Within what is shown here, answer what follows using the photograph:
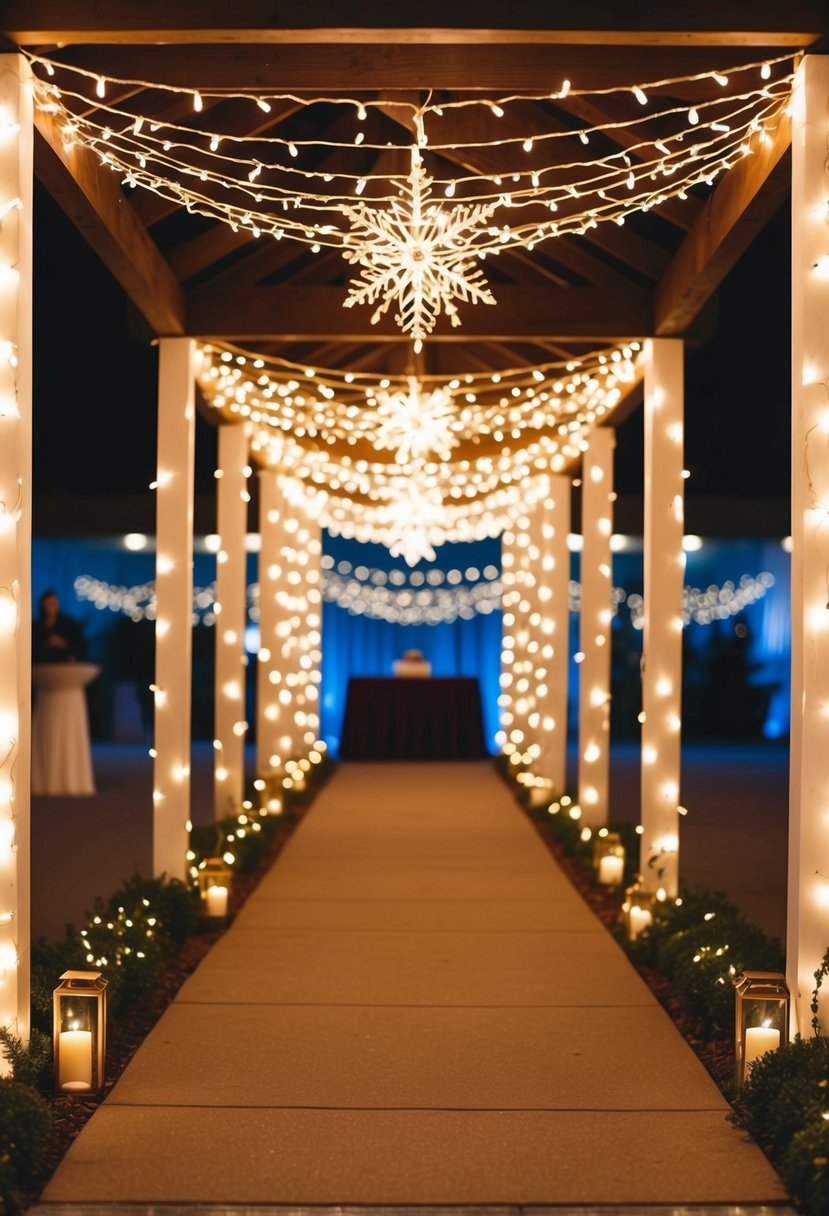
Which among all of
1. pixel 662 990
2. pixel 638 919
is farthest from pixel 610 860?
pixel 662 990

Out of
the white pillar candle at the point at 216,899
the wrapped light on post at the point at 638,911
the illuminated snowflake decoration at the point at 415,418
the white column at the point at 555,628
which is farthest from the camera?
the white column at the point at 555,628

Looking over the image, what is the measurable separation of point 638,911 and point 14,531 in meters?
3.21

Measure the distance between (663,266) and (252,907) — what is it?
3491mm

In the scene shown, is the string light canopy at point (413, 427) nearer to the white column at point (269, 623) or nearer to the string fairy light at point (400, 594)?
the white column at point (269, 623)

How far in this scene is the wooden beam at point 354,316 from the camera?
20.4 feet

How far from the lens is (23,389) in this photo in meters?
3.77

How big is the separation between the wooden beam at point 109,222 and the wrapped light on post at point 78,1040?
2.40m

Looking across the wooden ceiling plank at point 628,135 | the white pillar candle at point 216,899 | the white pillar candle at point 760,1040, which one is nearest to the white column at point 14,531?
the wooden ceiling plank at point 628,135

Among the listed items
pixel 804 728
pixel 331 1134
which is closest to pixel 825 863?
pixel 804 728

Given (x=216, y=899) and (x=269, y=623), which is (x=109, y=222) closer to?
(x=216, y=899)

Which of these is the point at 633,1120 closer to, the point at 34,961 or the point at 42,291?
the point at 34,961

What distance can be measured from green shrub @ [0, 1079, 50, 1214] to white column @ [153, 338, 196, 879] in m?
2.87

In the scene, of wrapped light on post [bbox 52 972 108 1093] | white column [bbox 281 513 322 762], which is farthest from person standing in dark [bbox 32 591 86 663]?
wrapped light on post [bbox 52 972 108 1093]

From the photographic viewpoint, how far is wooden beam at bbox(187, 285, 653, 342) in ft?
20.4
